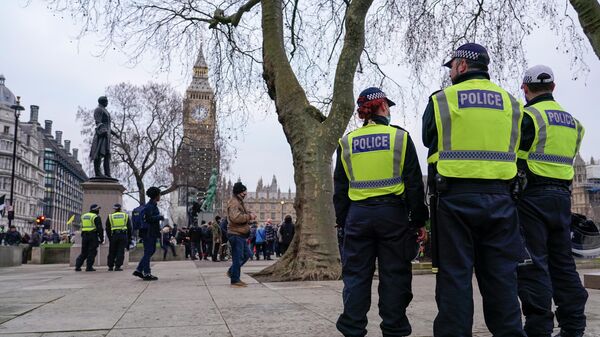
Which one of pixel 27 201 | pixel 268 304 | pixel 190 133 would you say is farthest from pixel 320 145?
pixel 27 201

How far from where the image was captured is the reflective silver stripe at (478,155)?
10.9 feet

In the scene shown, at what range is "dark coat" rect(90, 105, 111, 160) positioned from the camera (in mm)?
16641

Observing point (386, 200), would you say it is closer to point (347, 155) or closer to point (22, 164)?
point (347, 155)

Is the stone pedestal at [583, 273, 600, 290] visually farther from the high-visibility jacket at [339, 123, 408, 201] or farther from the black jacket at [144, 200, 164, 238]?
the black jacket at [144, 200, 164, 238]

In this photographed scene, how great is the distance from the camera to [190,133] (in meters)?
40.2

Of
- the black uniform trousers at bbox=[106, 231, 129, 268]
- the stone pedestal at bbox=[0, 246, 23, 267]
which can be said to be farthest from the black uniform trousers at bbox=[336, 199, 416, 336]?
the stone pedestal at bbox=[0, 246, 23, 267]

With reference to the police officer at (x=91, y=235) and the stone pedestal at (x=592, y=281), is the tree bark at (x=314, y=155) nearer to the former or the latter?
the stone pedestal at (x=592, y=281)

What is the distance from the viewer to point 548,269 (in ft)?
13.4

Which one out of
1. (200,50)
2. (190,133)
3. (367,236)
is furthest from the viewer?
(190,133)

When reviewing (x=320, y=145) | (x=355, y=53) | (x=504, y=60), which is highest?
(x=504, y=60)

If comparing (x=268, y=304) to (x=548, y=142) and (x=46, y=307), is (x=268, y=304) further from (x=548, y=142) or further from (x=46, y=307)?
(x=548, y=142)

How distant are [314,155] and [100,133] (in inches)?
368

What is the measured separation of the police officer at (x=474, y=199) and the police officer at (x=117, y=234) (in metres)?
12.3

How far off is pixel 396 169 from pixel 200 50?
13727mm
